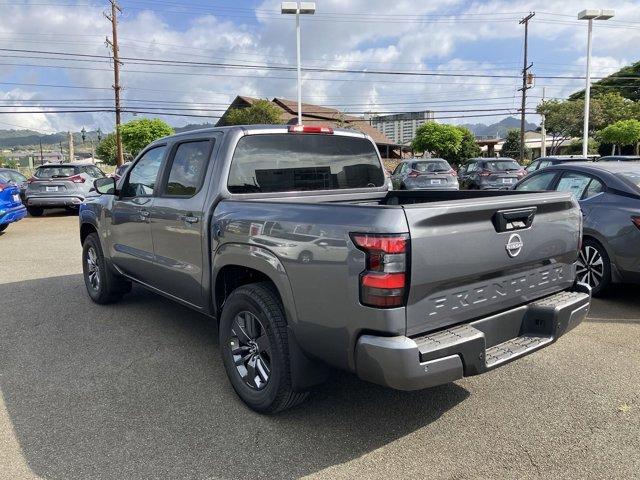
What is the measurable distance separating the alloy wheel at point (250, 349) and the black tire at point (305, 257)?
61 cm

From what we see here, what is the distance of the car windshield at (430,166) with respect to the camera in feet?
57.9

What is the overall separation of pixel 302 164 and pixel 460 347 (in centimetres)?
209

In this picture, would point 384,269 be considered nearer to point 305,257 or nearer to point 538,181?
point 305,257

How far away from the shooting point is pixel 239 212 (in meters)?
3.50

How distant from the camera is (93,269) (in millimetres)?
6230

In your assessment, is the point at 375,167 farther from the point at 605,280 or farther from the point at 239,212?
the point at 605,280

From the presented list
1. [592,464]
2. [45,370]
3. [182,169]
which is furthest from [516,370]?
[45,370]

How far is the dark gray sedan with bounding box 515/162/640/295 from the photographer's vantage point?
214 inches

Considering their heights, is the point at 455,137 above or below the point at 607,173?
above

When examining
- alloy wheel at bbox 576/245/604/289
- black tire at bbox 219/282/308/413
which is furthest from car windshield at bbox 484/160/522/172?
black tire at bbox 219/282/308/413

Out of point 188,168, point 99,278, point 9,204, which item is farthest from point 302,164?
point 9,204

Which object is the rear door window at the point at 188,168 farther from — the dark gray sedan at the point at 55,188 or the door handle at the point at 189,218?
the dark gray sedan at the point at 55,188

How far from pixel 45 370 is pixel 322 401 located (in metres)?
2.28

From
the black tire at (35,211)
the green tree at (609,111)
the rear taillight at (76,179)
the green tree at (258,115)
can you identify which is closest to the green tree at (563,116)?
the green tree at (609,111)
